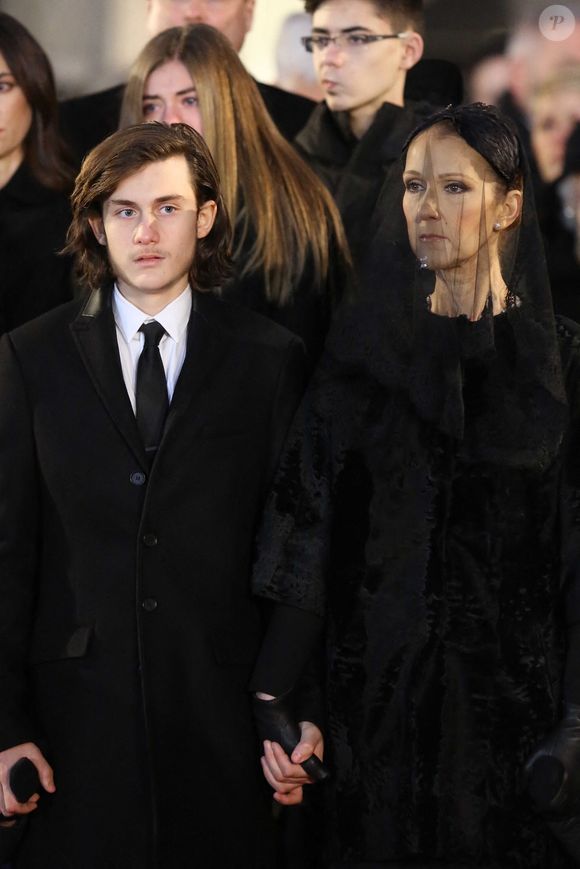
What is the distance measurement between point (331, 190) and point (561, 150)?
59 cm

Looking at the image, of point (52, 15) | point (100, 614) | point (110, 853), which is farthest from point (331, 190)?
Answer: point (110, 853)

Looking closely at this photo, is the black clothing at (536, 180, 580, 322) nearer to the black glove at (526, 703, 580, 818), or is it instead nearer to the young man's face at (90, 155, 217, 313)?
the young man's face at (90, 155, 217, 313)

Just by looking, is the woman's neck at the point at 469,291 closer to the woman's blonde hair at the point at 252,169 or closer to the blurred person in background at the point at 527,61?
the woman's blonde hair at the point at 252,169

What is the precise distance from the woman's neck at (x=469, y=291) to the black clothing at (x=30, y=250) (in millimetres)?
1268

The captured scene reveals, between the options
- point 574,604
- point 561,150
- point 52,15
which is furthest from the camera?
point 52,15

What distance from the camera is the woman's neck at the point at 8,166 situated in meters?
3.62

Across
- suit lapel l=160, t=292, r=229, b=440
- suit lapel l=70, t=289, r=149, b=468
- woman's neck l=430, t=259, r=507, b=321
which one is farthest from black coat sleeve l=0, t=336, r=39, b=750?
woman's neck l=430, t=259, r=507, b=321

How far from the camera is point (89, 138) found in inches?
155

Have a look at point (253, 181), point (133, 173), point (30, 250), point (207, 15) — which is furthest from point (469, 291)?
point (207, 15)

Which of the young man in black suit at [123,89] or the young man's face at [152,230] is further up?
the young man in black suit at [123,89]

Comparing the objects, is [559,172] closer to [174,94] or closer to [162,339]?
[174,94]

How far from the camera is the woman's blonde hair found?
3.40 m

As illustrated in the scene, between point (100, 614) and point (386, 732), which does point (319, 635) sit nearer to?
point (386, 732)

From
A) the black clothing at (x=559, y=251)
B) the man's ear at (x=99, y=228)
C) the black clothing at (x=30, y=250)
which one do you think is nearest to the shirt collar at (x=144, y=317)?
the man's ear at (x=99, y=228)
